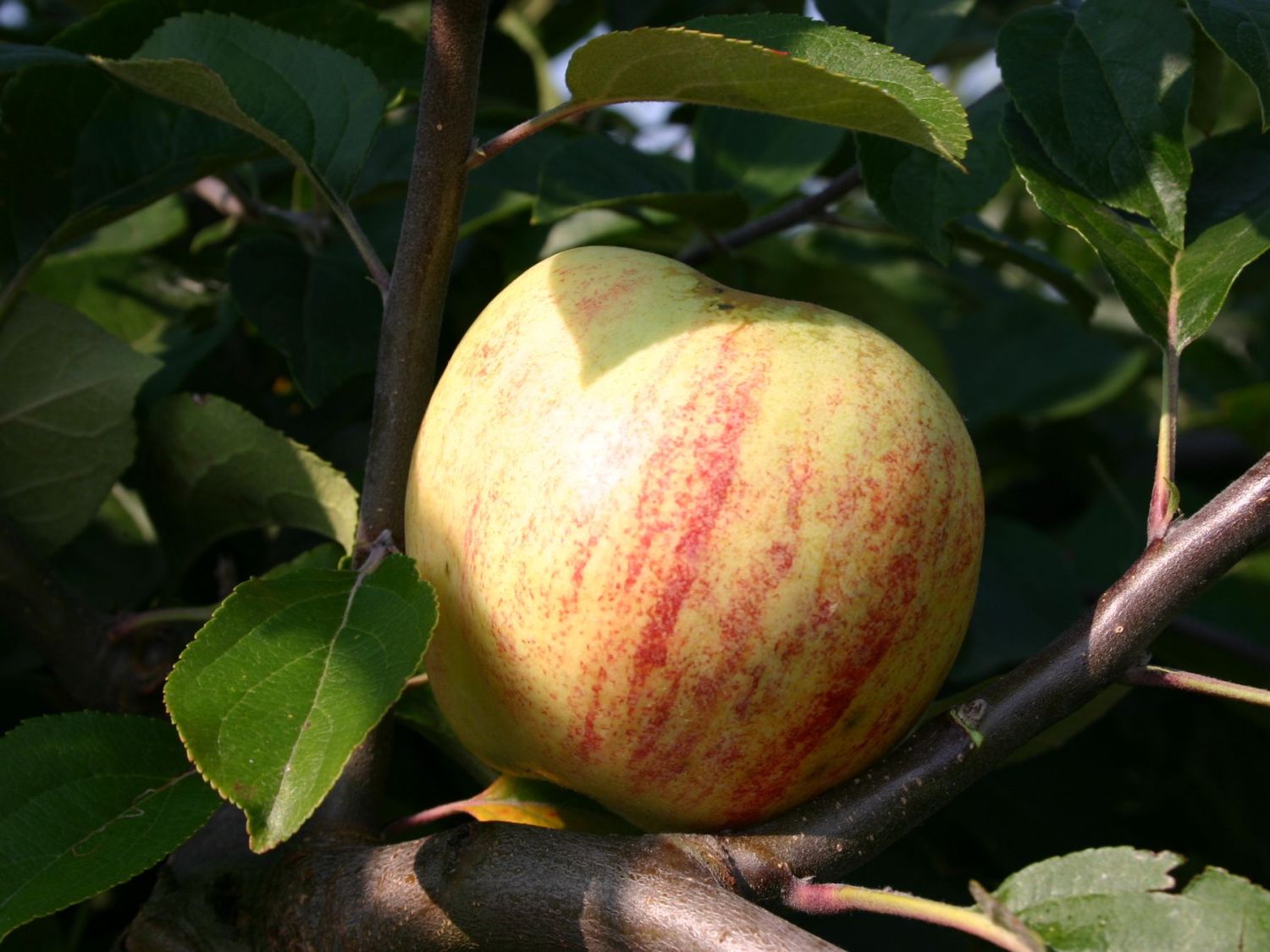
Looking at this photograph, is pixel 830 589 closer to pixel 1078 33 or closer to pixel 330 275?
pixel 1078 33

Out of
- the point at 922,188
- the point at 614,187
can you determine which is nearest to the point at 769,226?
the point at 614,187

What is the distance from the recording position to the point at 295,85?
1.03m

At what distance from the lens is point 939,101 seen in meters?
0.75

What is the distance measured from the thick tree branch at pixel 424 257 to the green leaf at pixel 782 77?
79mm

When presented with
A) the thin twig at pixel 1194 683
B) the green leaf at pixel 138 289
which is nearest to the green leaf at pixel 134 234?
the green leaf at pixel 138 289

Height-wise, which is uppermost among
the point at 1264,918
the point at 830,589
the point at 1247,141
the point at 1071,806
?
the point at 1247,141

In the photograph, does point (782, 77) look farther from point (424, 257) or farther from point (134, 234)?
point (134, 234)

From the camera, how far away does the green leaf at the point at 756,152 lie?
5.03ft

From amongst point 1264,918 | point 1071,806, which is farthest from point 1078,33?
point 1071,806

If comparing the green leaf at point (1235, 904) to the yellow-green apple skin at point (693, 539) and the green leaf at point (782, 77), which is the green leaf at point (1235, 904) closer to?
the yellow-green apple skin at point (693, 539)

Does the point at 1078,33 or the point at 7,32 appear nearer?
the point at 1078,33

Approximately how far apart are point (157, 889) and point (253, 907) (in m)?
0.09

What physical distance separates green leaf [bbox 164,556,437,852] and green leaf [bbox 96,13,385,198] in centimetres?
36

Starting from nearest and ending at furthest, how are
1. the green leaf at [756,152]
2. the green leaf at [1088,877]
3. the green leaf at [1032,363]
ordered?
1. the green leaf at [1088,877]
2. the green leaf at [756,152]
3. the green leaf at [1032,363]
